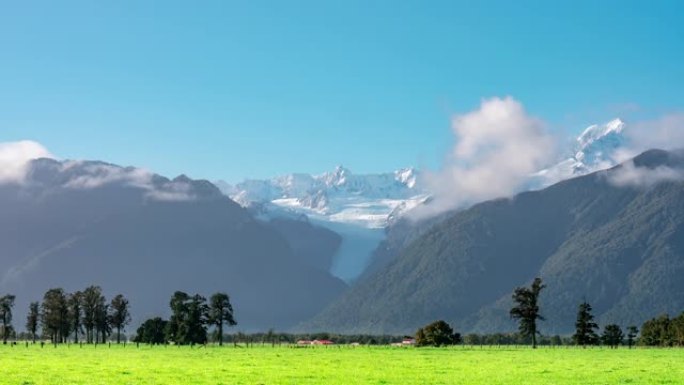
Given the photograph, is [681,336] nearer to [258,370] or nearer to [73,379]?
[258,370]

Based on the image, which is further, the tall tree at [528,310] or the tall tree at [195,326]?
the tall tree at [195,326]

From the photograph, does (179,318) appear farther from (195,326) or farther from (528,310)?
(528,310)

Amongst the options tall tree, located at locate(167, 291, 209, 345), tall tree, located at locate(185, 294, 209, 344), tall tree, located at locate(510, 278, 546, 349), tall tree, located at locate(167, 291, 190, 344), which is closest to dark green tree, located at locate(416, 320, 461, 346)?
tall tree, located at locate(510, 278, 546, 349)

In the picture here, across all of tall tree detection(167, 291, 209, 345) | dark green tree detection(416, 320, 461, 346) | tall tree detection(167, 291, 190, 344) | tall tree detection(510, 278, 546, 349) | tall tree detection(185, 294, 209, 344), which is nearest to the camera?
dark green tree detection(416, 320, 461, 346)

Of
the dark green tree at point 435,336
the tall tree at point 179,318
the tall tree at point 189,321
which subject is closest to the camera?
the dark green tree at point 435,336

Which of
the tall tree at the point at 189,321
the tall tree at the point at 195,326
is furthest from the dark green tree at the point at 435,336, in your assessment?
the tall tree at the point at 189,321

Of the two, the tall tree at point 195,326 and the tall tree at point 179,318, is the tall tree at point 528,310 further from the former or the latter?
the tall tree at point 179,318

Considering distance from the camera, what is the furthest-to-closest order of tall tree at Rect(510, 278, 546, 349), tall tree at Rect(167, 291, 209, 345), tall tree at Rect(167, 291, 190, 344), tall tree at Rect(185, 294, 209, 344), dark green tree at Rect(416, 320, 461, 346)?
tall tree at Rect(167, 291, 190, 344)
tall tree at Rect(167, 291, 209, 345)
tall tree at Rect(185, 294, 209, 344)
tall tree at Rect(510, 278, 546, 349)
dark green tree at Rect(416, 320, 461, 346)

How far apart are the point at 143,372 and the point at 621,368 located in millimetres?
40785

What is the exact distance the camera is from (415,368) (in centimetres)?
8050

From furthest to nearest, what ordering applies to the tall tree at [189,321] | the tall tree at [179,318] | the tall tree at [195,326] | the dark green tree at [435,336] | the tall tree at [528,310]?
the tall tree at [179,318], the tall tree at [189,321], the tall tree at [195,326], the tall tree at [528,310], the dark green tree at [435,336]

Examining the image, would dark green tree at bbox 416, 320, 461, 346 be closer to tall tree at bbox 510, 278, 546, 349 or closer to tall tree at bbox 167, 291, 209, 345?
tall tree at bbox 510, 278, 546, 349

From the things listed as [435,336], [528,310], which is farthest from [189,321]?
[528,310]

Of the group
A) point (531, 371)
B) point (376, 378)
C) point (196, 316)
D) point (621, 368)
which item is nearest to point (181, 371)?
point (376, 378)
